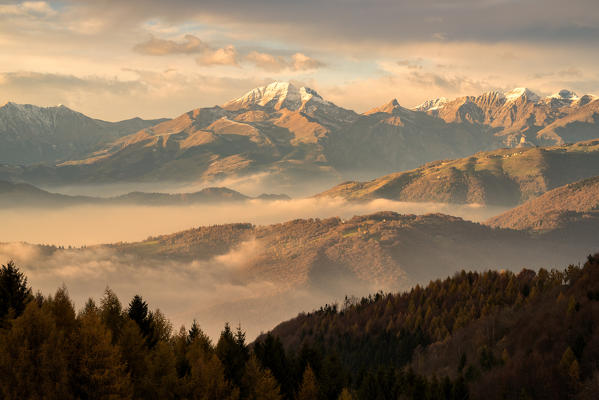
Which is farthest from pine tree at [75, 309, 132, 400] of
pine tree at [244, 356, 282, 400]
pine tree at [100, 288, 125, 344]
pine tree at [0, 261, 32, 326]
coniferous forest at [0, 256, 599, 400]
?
pine tree at [244, 356, 282, 400]

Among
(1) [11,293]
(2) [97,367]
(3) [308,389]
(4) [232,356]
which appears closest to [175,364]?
(4) [232,356]

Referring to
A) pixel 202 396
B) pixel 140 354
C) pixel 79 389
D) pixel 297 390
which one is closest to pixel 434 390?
pixel 297 390

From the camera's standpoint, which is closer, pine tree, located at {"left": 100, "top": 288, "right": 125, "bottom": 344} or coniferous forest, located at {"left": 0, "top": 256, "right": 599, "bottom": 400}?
coniferous forest, located at {"left": 0, "top": 256, "right": 599, "bottom": 400}

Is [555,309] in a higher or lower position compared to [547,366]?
higher

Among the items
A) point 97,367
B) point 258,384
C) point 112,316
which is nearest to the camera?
point 97,367

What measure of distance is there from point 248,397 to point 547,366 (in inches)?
3301

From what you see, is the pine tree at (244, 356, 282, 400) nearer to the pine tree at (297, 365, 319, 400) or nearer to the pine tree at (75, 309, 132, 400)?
the pine tree at (297, 365, 319, 400)

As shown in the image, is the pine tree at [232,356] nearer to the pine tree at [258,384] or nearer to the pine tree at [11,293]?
the pine tree at [258,384]

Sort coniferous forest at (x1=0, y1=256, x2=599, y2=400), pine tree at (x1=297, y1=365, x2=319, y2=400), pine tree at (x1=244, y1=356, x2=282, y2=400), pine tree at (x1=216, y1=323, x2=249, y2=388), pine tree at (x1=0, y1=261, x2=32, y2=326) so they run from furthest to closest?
pine tree at (x1=297, y1=365, x2=319, y2=400) < pine tree at (x1=216, y1=323, x2=249, y2=388) < pine tree at (x1=0, y1=261, x2=32, y2=326) < pine tree at (x1=244, y1=356, x2=282, y2=400) < coniferous forest at (x1=0, y1=256, x2=599, y2=400)

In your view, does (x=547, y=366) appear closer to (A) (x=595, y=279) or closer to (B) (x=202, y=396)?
(A) (x=595, y=279)

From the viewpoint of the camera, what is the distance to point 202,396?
82750 mm

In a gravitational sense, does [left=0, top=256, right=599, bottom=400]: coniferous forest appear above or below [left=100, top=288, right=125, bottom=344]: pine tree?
below

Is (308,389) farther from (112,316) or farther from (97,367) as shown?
(97,367)

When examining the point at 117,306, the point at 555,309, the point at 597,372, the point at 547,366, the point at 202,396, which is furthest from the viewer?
the point at 555,309
